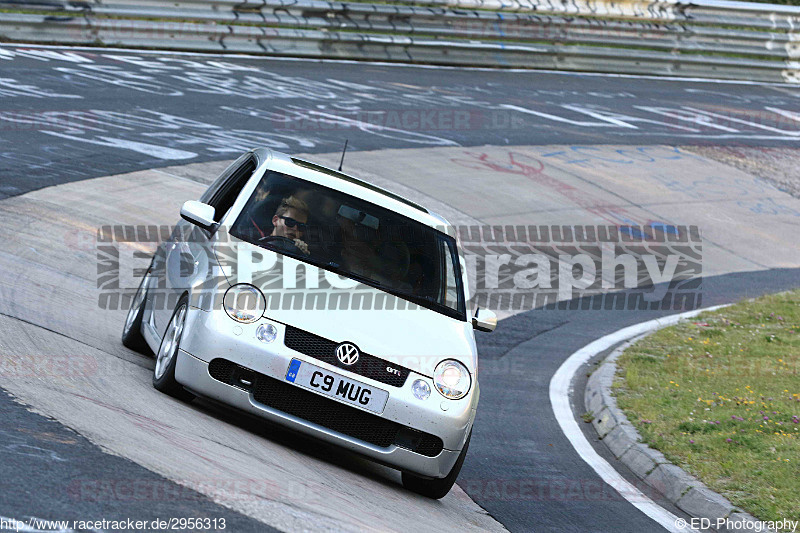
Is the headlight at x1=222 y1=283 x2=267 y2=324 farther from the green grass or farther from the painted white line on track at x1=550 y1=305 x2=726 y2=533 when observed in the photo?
the green grass

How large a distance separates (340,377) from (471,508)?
1.29m

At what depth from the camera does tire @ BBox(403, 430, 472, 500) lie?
20.7ft

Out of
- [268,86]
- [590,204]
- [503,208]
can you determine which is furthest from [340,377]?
[268,86]

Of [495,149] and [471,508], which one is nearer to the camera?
[471,508]

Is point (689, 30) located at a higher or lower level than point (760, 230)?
higher

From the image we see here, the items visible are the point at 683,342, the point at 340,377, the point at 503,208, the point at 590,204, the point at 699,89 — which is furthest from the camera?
the point at 699,89

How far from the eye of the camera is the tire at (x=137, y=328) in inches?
306

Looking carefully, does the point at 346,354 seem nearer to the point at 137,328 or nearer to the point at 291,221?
the point at 291,221

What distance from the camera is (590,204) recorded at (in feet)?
56.5

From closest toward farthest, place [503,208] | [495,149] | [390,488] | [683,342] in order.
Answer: [390,488], [683,342], [503,208], [495,149]

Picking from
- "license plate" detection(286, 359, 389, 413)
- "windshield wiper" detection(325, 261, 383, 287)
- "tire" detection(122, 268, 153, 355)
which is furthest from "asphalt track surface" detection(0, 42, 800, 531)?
"tire" detection(122, 268, 153, 355)

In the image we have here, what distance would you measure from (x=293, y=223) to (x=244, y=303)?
104 centimetres

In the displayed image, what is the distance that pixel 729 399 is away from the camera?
909 centimetres

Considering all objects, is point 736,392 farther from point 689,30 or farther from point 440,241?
point 689,30
